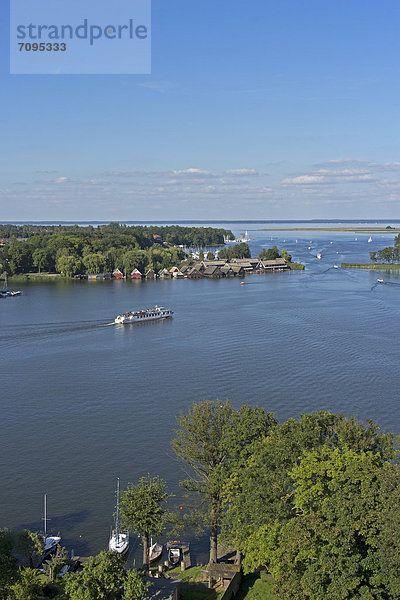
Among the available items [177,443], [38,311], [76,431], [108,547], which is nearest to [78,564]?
[108,547]

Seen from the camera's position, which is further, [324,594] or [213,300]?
[213,300]

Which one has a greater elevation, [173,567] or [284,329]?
[284,329]

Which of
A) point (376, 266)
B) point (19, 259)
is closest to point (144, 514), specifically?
point (19, 259)

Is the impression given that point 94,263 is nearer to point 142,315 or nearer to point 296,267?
point 296,267

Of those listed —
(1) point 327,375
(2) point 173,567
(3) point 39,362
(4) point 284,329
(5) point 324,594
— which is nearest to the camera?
(5) point 324,594

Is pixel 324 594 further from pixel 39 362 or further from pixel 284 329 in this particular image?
pixel 284 329

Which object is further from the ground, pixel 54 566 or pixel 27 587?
pixel 27 587

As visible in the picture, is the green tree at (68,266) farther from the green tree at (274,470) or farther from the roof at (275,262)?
the green tree at (274,470)

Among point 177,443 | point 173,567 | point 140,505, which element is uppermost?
point 177,443
